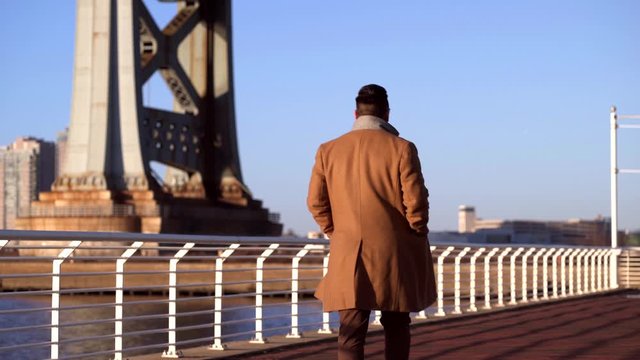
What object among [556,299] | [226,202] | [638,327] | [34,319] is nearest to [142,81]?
[226,202]

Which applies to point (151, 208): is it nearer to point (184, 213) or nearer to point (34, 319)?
point (184, 213)

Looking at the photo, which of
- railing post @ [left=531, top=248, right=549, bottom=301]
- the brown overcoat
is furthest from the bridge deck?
the brown overcoat

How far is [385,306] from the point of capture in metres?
6.06

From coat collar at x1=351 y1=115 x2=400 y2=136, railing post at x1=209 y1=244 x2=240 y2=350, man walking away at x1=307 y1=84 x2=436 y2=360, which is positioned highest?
coat collar at x1=351 y1=115 x2=400 y2=136

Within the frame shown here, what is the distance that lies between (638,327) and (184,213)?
6251 cm

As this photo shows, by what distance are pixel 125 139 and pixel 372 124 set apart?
66.2m

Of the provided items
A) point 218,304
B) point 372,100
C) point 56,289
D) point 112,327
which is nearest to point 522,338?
point 218,304

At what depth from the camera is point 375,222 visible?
609cm

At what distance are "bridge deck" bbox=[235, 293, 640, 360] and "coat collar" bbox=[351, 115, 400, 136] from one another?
155 inches

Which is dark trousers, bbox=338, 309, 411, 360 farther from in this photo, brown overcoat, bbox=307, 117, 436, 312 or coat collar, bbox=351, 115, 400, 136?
coat collar, bbox=351, 115, 400, 136

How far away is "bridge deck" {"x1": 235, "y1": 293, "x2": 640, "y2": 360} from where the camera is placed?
10156 millimetres

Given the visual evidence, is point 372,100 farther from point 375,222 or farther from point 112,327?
point 112,327

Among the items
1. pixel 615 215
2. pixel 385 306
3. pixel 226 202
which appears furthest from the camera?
pixel 226 202

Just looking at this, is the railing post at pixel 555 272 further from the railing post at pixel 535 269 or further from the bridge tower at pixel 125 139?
the bridge tower at pixel 125 139
